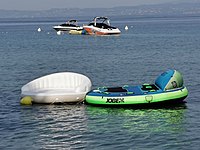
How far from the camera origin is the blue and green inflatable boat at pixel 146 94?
28.0m

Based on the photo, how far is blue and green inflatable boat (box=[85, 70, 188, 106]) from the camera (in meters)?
28.0

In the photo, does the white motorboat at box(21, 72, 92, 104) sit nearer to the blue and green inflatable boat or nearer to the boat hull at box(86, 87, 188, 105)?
the blue and green inflatable boat

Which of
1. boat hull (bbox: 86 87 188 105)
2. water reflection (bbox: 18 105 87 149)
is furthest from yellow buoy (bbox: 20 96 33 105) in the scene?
boat hull (bbox: 86 87 188 105)

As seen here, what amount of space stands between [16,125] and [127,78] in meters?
17.5

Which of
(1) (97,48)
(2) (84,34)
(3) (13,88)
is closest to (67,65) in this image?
(3) (13,88)

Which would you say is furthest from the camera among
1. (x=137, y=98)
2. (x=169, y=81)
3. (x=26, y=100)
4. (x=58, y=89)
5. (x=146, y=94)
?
(x=58, y=89)

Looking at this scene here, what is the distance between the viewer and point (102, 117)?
2667 centimetres

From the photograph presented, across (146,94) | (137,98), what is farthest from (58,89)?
(146,94)

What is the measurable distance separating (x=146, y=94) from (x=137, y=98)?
0.59 metres

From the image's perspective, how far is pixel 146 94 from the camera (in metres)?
28.0

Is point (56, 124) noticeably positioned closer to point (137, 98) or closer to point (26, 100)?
point (26, 100)

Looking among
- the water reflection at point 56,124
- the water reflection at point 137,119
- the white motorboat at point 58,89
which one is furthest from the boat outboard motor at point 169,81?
the water reflection at point 56,124

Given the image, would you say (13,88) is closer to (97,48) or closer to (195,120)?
(195,120)

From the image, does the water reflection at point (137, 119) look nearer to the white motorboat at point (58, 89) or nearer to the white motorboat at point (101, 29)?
the white motorboat at point (58, 89)
